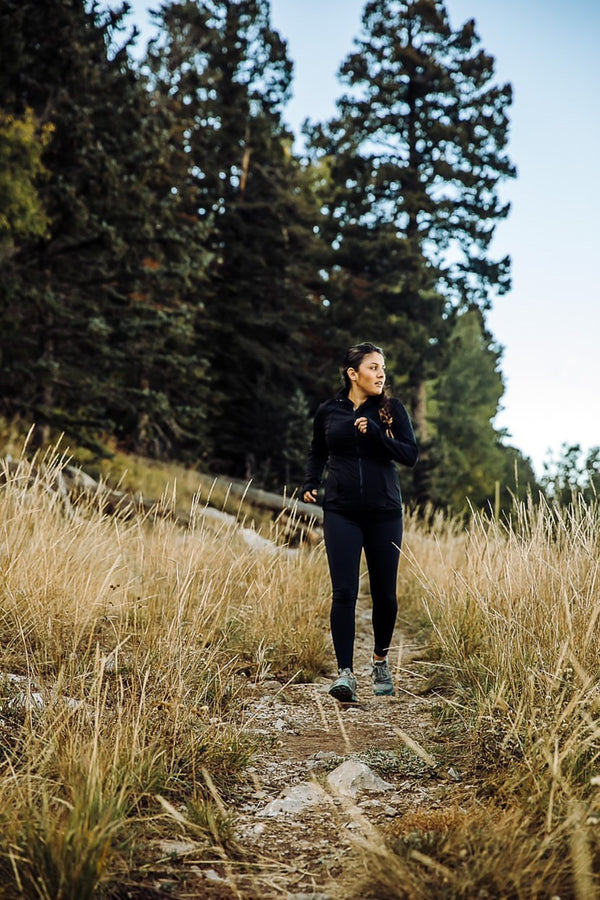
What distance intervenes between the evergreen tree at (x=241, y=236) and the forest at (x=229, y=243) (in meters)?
0.10

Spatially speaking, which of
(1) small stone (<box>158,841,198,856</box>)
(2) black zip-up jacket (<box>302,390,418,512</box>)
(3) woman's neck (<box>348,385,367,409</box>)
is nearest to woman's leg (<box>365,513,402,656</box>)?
(2) black zip-up jacket (<box>302,390,418,512</box>)

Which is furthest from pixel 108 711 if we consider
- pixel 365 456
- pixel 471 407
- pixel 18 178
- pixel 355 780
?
pixel 471 407

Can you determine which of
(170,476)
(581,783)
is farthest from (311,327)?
(581,783)

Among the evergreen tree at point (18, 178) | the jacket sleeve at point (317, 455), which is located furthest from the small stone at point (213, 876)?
the evergreen tree at point (18, 178)

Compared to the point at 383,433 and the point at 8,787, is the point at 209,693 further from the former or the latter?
the point at 383,433

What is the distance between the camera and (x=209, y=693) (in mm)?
3467

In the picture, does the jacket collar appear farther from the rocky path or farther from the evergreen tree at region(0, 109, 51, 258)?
the evergreen tree at region(0, 109, 51, 258)

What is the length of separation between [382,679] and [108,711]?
5.60 feet

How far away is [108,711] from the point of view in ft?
10.1

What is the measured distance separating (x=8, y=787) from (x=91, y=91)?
15263 millimetres

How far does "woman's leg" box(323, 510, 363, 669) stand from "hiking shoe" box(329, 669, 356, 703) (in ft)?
0.38

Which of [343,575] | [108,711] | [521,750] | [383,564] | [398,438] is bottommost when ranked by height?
[108,711]

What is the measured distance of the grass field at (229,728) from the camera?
1802 mm

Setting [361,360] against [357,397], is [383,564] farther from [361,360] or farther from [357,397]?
[361,360]
